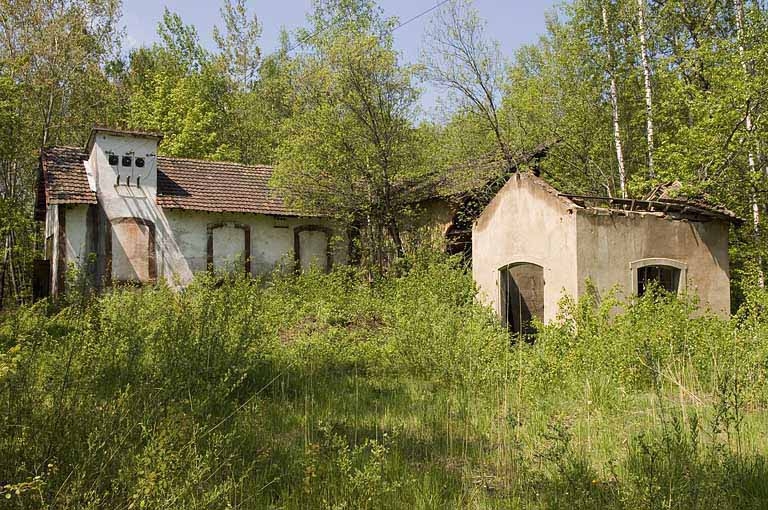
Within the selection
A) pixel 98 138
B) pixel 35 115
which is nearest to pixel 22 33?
pixel 35 115

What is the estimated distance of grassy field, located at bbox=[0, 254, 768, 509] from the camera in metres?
4.19

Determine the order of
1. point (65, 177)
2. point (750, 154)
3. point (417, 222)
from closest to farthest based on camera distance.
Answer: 1. point (750, 154)
2. point (65, 177)
3. point (417, 222)

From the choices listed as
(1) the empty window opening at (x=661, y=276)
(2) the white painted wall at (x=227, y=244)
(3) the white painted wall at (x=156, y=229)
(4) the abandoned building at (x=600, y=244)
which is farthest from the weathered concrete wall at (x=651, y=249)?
(3) the white painted wall at (x=156, y=229)

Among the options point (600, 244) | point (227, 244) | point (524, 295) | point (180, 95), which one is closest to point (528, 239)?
point (600, 244)

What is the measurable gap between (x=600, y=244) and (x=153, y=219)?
13570mm

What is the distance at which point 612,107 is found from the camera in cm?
2128

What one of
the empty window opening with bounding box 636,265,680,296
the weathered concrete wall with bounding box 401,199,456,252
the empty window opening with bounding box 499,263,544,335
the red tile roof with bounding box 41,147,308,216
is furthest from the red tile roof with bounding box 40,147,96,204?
the empty window opening with bounding box 636,265,680,296

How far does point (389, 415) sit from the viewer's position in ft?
23.7

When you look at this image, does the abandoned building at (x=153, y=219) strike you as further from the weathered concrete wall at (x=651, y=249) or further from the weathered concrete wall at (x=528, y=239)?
the weathered concrete wall at (x=651, y=249)

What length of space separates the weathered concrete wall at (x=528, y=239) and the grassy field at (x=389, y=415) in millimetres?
1082

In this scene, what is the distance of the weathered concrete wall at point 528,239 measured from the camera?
12.3 m

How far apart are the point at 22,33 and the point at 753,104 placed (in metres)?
23.0

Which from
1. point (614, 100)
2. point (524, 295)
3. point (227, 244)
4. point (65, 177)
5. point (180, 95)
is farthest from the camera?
point (180, 95)

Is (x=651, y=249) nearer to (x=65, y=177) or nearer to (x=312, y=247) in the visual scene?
(x=312, y=247)
